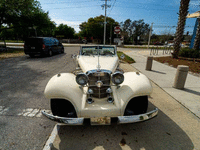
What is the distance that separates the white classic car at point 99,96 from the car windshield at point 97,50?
1.56 meters

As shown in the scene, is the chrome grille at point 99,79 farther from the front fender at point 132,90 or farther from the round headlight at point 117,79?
the front fender at point 132,90

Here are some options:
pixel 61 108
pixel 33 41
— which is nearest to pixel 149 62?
pixel 61 108

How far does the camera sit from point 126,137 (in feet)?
7.39

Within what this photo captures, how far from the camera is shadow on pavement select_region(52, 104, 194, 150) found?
2068 mm

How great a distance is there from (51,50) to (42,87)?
7947mm

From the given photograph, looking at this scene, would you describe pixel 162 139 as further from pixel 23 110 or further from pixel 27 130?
pixel 23 110

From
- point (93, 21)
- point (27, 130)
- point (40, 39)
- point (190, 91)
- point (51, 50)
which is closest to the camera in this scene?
point (27, 130)

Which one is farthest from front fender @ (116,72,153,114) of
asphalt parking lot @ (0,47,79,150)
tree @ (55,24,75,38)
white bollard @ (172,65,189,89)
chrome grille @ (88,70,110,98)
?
tree @ (55,24,75,38)

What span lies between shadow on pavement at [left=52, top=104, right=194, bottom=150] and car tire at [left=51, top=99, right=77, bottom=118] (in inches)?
12.0

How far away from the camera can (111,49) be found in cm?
418

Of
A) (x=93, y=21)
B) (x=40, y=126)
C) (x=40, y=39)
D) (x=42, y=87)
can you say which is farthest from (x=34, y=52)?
(x=93, y=21)

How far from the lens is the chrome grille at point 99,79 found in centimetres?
246

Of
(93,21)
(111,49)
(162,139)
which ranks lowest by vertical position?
(162,139)

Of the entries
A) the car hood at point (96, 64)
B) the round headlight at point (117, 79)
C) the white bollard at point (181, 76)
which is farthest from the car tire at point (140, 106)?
the white bollard at point (181, 76)
